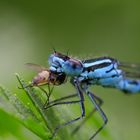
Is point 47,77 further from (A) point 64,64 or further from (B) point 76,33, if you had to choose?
(B) point 76,33

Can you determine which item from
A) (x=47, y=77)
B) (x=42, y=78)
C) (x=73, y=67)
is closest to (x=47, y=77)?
(x=47, y=77)

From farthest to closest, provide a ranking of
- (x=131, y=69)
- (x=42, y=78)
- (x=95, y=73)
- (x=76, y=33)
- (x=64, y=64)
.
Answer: (x=76, y=33) → (x=131, y=69) → (x=95, y=73) → (x=64, y=64) → (x=42, y=78)

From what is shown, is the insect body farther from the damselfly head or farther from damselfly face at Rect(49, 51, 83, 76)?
the damselfly head

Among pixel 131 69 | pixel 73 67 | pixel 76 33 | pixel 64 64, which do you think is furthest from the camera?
pixel 76 33

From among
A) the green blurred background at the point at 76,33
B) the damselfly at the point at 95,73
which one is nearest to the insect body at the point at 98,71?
the damselfly at the point at 95,73

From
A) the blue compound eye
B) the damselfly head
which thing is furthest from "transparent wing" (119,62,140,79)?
the damselfly head

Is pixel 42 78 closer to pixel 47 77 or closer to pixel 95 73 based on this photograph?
pixel 47 77

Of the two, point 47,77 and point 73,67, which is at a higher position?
point 47,77

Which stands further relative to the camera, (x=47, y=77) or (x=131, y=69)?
(x=131, y=69)

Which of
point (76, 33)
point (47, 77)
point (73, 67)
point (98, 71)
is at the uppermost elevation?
point (47, 77)
